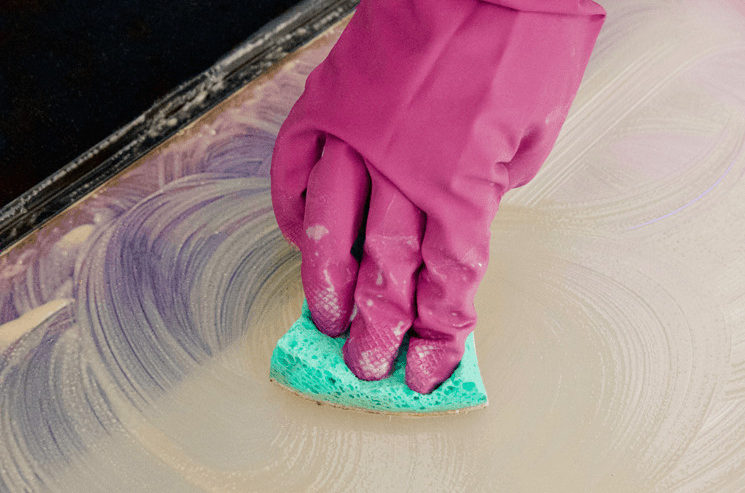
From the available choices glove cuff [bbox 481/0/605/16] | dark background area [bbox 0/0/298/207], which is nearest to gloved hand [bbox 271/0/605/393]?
glove cuff [bbox 481/0/605/16]

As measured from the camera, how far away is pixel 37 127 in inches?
37.5

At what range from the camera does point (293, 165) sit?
809 millimetres

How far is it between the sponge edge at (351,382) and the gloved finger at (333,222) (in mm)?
78

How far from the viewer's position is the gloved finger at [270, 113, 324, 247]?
0.79 m

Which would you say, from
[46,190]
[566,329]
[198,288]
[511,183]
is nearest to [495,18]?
[511,183]

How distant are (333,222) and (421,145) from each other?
0.15 meters

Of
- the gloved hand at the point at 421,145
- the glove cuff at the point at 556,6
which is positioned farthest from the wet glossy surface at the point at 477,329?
the glove cuff at the point at 556,6

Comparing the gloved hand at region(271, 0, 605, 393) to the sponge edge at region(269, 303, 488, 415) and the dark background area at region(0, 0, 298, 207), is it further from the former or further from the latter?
the dark background area at region(0, 0, 298, 207)

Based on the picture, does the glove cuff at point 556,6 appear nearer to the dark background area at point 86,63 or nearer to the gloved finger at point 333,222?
the gloved finger at point 333,222

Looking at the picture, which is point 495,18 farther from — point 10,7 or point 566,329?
point 10,7

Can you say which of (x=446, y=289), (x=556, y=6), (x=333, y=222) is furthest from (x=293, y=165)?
(x=556, y=6)

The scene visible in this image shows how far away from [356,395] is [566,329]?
0.35 meters

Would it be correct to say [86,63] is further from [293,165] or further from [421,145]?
[421,145]

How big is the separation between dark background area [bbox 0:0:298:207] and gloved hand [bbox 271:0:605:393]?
35 centimetres
